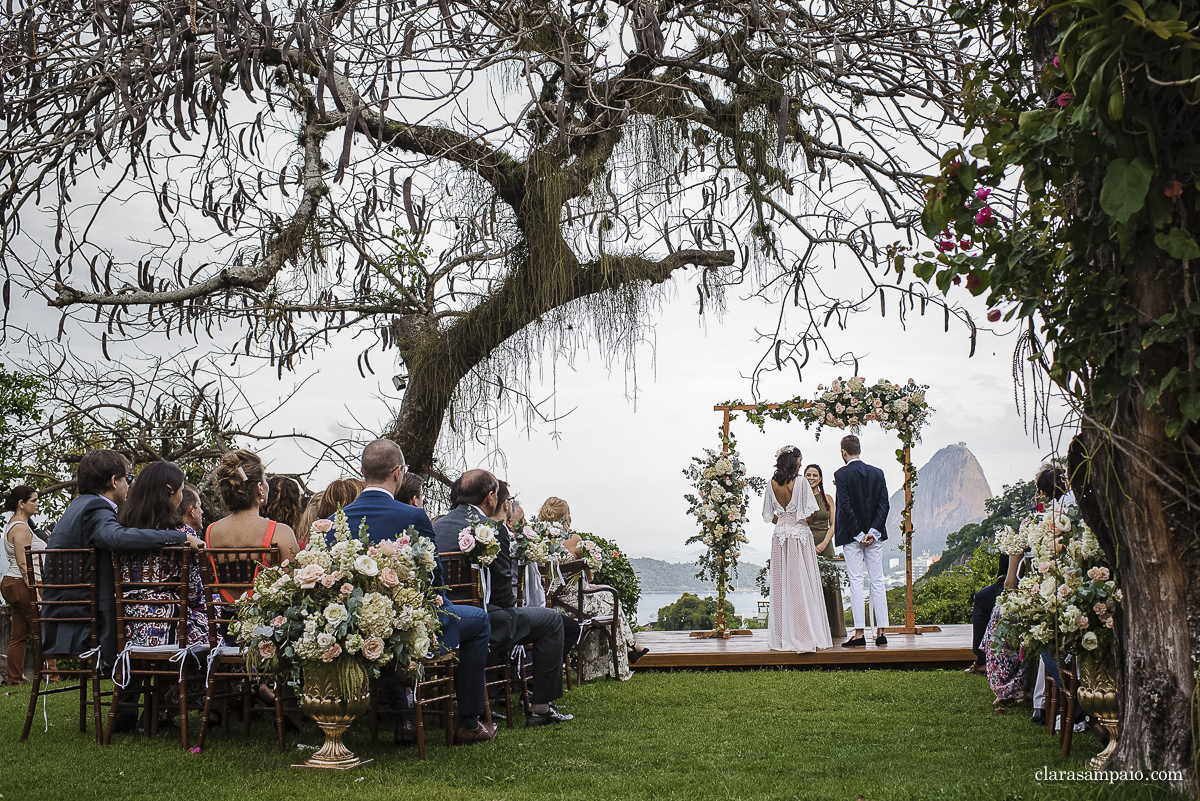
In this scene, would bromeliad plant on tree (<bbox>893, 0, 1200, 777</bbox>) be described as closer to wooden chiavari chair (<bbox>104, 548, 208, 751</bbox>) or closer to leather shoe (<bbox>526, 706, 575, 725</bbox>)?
leather shoe (<bbox>526, 706, 575, 725</bbox>)

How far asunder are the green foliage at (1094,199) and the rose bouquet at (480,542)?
225 centimetres

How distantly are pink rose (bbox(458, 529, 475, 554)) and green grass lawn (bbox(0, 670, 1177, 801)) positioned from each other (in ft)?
2.95

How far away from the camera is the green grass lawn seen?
10.6 ft

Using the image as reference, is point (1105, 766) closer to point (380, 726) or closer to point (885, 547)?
point (380, 726)

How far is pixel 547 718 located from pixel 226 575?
1.80m

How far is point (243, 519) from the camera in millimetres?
4562

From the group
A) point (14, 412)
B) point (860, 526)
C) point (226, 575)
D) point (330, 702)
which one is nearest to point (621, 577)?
point (860, 526)

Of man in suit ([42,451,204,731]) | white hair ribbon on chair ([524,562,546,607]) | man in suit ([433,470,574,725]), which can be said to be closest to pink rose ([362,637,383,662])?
man in suit ([433,470,574,725])

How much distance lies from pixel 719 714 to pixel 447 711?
5.30 ft

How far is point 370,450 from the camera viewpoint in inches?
160

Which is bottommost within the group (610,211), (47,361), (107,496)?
(107,496)

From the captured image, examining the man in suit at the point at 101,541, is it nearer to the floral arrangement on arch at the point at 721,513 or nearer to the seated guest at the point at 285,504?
the seated guest at the point at 285,504

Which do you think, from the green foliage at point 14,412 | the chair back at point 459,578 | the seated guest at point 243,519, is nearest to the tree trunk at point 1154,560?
the chair back at point 459,578

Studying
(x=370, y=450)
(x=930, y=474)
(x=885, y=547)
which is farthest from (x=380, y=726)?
(x=930, y=474)
